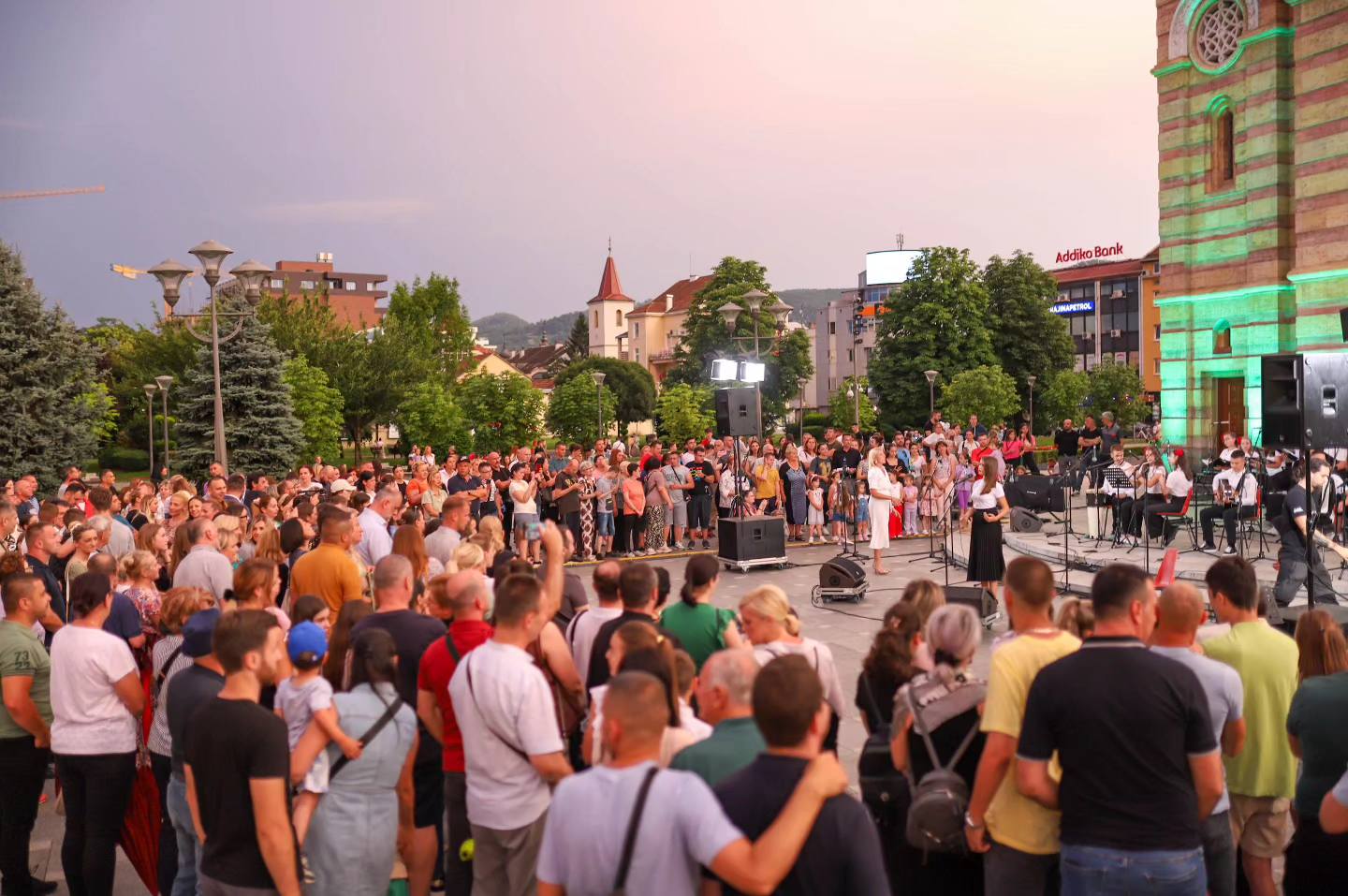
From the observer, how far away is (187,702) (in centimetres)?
500

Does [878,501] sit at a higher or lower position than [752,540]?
higher

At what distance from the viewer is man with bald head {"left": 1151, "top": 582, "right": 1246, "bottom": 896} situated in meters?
4.67

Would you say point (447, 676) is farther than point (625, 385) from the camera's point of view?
No

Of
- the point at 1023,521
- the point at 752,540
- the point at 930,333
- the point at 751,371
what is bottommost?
the point at 752,540

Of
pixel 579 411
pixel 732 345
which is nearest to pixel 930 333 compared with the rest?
pixel 732 345

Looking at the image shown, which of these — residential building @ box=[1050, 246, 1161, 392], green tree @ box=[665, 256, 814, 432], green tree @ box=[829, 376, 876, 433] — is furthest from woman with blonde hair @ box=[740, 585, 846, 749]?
residential building @ box=[1050, 246, 1161, 392]

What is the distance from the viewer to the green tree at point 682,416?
186ft

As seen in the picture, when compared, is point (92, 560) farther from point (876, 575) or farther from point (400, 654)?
point (876, 575)

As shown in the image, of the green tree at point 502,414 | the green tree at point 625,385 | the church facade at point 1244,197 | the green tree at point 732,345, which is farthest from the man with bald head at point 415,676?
the green tree at point 625,385

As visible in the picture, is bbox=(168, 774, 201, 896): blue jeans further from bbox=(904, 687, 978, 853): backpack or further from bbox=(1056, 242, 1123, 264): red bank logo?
bbox=(1056, 242, 1123, 264): red bank logo

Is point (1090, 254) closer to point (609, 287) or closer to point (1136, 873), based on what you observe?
point (609, 287)

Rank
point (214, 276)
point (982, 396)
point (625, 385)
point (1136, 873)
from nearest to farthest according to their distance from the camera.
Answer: point (1136, 873), point (214, 276), point (982, 396), point (625, 385)

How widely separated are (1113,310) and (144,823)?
96226 mm

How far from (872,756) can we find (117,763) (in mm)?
3823
